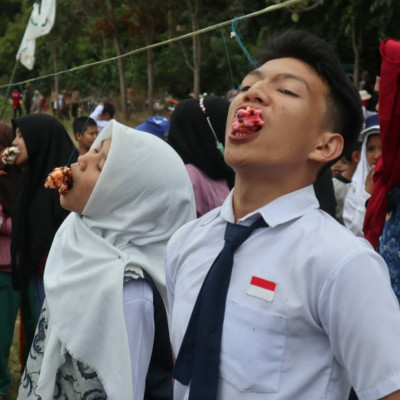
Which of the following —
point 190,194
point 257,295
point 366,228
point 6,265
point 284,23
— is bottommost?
point 284,23

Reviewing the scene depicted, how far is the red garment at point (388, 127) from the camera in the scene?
3268mm

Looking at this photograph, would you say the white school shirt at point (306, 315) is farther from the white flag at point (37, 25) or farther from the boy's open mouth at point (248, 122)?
the white flag at point (37, 25)

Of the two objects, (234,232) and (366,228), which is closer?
(234,232)

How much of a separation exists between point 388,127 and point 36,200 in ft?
7.87

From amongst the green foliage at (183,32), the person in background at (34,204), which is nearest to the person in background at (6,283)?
the person in background at (34,204)

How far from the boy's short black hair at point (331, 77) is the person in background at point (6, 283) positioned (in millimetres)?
3394

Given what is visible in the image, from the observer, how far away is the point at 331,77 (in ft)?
6.27

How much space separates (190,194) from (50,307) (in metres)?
0.68

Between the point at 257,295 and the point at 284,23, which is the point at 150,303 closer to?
the point at 257,295

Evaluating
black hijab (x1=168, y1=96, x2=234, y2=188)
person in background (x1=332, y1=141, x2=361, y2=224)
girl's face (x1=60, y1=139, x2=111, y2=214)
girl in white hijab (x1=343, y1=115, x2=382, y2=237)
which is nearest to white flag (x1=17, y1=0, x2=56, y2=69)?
black hijab (x1=168, y1=96, x2=234, y2=188)

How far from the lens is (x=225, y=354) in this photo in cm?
178

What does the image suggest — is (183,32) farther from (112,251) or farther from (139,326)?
(139,326)

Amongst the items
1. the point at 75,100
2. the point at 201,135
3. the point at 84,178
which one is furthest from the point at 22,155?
the point at 75,100

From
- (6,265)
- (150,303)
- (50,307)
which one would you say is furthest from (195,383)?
(6,265)
